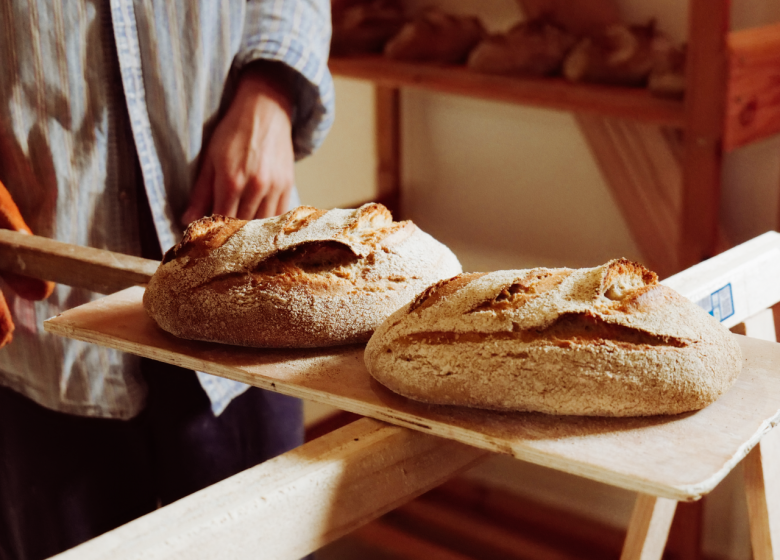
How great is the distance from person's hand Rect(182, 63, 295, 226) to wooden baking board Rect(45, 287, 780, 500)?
1.43 ft

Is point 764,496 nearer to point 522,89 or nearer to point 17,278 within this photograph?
point 17,278

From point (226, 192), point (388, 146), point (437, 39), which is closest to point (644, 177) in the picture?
point (437, 39)

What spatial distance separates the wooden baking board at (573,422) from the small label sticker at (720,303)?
0.35 ft

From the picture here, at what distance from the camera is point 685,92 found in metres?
1.70

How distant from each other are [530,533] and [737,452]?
2.17 m

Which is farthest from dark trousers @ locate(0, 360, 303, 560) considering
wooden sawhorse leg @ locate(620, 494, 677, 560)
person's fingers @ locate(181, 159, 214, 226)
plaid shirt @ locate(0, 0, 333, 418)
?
wooden sawhorse leg @ locate(620, 494, 677, 560)

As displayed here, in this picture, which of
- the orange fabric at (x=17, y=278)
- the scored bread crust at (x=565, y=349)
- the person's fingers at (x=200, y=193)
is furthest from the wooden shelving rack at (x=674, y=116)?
the orange fabric at (x=17, y=278)

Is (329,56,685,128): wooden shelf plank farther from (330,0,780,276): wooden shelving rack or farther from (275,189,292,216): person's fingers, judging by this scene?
(275,189,292,216): person's fingers

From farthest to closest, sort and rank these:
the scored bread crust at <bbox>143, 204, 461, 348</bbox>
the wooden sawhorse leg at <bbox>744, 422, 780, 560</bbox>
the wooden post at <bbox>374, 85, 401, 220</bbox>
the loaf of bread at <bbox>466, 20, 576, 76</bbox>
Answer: the wooden post at <bbox>374, 85, 401, 220</bbox> → the loaf of bread at <bbox>466, 20, 576, 76</bbox> → the wooden sawhorse leg at <bbox>744, 422, 780, 560</bbox> → the scored bread crust at <bbox>143, 204, 461, 348</bbox>

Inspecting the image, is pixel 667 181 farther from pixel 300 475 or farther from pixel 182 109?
pixel 300 475

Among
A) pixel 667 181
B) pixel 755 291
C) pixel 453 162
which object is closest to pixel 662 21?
pixel 667 181

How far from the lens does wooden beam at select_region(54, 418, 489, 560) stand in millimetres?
504

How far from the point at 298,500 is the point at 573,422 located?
0.70 feet

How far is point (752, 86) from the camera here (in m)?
1.69
